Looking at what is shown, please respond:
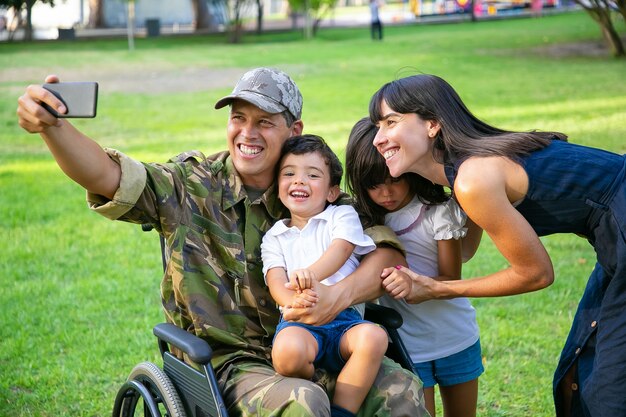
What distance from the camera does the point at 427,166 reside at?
3.17 metres

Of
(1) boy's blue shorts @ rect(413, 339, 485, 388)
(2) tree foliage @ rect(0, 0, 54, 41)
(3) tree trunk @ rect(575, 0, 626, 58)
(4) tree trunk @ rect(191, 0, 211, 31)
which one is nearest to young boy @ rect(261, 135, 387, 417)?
(1) boy's blue shorts @ rect(413, 339, 485, 388)

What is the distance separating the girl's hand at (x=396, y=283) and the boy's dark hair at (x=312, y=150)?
39 cm

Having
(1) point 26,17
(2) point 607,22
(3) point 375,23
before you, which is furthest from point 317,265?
(1) point 26,17

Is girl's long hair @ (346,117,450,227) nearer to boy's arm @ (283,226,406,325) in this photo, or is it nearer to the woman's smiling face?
boy's arm @ (283,226,406,325)

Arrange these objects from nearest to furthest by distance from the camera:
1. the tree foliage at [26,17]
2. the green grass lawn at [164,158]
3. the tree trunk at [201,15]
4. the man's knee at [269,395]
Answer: the man's knee at [269,395], the green grass lawn at [164,158], the tree foliage at [26,17], the tree trunk at [201,15]

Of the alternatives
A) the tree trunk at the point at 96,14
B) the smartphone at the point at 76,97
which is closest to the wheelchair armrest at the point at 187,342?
the smartphone at the point at 76,97

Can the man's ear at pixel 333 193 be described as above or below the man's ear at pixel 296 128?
below

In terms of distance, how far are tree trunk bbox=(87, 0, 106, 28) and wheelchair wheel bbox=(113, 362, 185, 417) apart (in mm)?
37983

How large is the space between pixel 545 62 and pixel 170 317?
18644 mm

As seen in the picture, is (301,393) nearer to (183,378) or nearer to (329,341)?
(329,341)

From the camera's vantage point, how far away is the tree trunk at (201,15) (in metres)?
39.8

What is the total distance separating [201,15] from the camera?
4009cm

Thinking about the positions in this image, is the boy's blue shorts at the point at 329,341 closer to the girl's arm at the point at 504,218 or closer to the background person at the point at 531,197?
the background person at the point at 531,197

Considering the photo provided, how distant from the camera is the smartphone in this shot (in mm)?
2592
